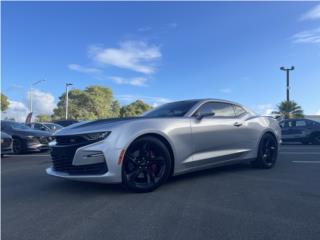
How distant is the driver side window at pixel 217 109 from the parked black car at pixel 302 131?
11.9m

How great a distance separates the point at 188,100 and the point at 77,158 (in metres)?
2.39

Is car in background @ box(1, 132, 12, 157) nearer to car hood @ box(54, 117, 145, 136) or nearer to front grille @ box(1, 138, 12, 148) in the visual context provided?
front grille @ box(1, 138, 12, 148)

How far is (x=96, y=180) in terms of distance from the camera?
168 inches

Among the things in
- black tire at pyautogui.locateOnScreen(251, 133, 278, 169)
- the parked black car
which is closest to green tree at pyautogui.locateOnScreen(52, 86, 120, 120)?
the parked black car

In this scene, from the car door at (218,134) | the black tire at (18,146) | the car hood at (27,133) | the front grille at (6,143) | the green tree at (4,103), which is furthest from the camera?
the green tree at (4,103)

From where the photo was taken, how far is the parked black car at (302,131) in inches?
648

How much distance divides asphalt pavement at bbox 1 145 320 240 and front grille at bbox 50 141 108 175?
332 mm

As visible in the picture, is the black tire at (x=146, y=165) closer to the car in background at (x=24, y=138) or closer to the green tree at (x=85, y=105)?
the car in background at (x=24, y=138)

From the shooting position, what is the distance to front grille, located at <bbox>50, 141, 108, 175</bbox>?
4287 millimetres

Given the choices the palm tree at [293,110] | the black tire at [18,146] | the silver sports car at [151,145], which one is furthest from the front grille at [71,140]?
the palm tree at [293,110]

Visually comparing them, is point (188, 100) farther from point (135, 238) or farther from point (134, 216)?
point (135, 238)

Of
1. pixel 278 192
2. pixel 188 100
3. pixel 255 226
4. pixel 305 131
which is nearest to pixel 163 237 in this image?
pixel 255 226

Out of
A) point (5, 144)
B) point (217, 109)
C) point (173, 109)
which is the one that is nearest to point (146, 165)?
point (173, 109)

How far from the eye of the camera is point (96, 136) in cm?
435
